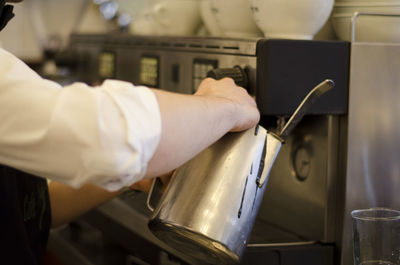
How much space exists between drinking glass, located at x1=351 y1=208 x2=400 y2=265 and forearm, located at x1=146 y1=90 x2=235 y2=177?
0.77 ft

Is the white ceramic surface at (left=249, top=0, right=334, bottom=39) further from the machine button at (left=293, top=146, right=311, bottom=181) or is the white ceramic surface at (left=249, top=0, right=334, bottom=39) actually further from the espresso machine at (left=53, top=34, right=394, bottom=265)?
the machine button at (left=293, top=146, right=311, bottom=181)

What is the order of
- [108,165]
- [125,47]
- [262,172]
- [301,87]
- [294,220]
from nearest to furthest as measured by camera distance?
1. [108,165]
2. [262,172]
3. [301,87]
4. [294,220]
5. [125,47]

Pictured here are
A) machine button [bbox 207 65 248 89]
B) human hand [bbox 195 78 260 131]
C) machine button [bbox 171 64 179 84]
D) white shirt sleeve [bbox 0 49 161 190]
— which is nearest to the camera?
white shirt sleeve [bbox 0 49 161 190]

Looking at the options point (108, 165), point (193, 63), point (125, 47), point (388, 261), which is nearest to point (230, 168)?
point (108, 165)

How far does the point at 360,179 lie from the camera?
2.90 ft

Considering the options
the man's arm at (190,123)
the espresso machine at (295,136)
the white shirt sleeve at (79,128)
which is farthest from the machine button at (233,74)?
the white shirt sleeve at (79,128)

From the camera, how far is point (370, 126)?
0.88m

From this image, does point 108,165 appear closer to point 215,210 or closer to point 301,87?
point 215,210

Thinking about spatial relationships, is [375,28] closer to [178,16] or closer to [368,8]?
[368,8]

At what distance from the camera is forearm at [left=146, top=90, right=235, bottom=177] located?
2.15ft

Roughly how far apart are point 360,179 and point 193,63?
1.08 ft

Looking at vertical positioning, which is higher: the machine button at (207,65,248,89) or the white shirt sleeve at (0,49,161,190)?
the machine button at (207,65,248,89)

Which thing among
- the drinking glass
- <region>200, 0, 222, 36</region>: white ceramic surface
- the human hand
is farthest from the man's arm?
<region>200, 0, 222, 36</region>: white ceramic surface

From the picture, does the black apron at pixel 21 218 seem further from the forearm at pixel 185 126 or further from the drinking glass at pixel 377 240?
the drinking glass at pixel 377 240
